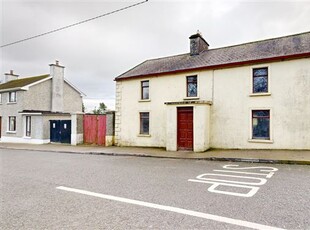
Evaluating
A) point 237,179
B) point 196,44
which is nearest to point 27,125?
point 196,44

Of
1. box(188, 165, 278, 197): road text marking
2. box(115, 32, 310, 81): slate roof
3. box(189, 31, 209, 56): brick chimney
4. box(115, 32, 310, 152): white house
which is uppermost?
box(189, 31, 209, 56): brick chimney

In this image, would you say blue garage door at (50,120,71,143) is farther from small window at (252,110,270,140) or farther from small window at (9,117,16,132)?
small window at (252,110,270,140)

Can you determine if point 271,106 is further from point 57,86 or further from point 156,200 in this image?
point 57,86

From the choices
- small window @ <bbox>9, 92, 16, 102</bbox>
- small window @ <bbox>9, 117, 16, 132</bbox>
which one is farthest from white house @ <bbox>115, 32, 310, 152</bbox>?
small window @ <bbox>9, 92, 16, 102</bbox>

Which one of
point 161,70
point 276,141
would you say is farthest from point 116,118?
point 276,141

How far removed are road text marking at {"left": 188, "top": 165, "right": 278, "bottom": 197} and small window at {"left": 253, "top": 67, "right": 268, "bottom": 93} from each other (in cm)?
588

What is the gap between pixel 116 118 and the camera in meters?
17.7

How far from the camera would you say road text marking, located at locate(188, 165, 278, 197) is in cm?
568

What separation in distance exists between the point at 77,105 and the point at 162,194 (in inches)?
1027

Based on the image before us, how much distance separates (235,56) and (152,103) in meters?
6.35

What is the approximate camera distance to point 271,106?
12.4 metres

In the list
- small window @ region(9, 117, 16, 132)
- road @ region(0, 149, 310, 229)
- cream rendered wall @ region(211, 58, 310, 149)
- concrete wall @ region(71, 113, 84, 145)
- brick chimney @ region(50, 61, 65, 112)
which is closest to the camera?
road @ region(0, 149, 310, 229)

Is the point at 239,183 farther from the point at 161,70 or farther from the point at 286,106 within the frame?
the point at 161,70

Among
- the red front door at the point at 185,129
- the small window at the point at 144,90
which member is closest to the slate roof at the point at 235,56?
the small window at the point at 144,90
